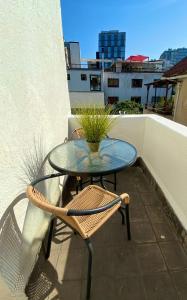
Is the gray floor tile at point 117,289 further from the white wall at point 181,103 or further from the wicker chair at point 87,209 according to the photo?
the white wall at point 181,103

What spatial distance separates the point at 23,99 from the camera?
1074mm

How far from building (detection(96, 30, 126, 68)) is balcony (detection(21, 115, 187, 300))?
8476cm

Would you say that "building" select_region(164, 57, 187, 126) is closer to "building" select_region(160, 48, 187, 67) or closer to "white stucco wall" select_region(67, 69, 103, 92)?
"white stucco wall" select_region(67, 69, 103, 92)

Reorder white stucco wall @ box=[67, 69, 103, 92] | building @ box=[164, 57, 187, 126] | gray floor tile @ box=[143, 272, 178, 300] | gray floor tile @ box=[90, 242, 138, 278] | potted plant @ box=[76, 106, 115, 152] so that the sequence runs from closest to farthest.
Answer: gray floor tile @ box=[143, 272, 178, 300]
gray floor tile @ box=[90, 242, 138, 278]
potted plant @ box=[76, 106, 115, 152]
building @ box=[164, 57, 187, 126]
white stucco wall @ box=[67, 69, 103, 92]

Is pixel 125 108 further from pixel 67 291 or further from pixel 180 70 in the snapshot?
pixel 67 291

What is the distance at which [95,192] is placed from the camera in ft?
4.56

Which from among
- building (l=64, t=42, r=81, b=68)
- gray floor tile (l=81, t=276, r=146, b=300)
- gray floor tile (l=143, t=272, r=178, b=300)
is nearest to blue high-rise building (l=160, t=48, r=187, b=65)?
building (l=64, t=42, r=81, b=68)

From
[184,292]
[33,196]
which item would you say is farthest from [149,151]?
[33,196]

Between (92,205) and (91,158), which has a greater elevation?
(91,158)

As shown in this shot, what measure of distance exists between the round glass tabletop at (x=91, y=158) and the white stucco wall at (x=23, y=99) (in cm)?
18

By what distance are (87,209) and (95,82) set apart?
737 inches

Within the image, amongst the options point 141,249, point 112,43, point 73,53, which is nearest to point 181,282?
point 141,249

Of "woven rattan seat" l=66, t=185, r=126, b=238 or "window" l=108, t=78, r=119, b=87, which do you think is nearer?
"woven rattan seat" l=66, t=185, r=126, b=238

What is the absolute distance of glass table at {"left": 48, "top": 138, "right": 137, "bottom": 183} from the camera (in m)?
1.23
